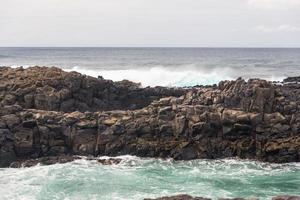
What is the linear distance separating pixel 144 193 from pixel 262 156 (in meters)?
10.3

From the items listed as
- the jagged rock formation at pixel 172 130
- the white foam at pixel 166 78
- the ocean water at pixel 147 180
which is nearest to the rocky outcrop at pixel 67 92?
the jagged rock formation at pixel 172 130

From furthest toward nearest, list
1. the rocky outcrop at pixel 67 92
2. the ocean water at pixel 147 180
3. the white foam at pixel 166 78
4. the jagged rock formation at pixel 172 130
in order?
the white foam at pixel 166 78
the rocky outcrop at pixel 67 92
the jagged rock formation at pixel 172 130
the ocean water at pixel 147 180

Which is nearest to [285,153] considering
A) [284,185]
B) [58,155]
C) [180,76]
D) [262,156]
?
[262,156]

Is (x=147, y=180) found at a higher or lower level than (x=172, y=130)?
lower

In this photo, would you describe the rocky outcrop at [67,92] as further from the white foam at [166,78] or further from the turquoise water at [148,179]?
the white foam at [166,78]

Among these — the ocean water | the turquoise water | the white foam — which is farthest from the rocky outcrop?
the white foam

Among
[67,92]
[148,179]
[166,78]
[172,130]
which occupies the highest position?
[67,92]

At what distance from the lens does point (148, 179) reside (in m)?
28.1

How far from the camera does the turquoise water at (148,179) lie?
25.4 meters

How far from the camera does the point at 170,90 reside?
4422 cm

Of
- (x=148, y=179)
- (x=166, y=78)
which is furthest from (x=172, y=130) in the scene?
(x=166, y=78)

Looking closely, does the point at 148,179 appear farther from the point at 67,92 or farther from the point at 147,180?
the point at 67,92

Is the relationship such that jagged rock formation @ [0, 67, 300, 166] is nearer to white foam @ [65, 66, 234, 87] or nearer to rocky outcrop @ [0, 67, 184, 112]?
rocky outcrop @ [0, 67, 184, 112]

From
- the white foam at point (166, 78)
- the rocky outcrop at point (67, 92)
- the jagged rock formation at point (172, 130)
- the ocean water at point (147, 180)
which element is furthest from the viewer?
the white foam at point (166, 78)
